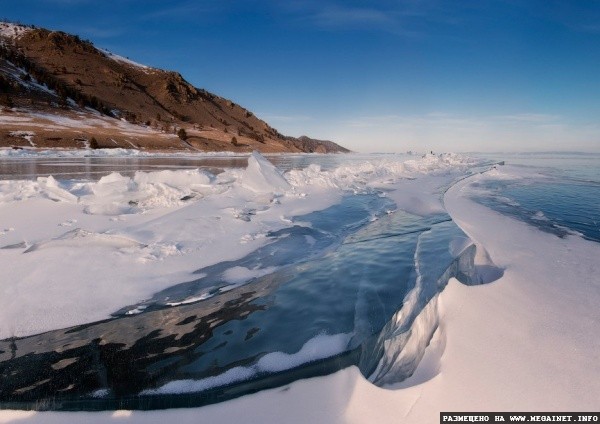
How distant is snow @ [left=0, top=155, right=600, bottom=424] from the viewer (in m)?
1.86

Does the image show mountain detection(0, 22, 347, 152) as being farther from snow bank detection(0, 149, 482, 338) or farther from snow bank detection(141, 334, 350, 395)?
snow bank detection(141, 334, 350, 395)

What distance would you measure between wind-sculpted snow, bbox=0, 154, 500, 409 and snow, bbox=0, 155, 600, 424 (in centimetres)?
4

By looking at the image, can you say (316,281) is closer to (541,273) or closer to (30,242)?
(541,273)

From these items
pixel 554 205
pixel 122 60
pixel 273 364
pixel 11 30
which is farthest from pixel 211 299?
pixel 11 30

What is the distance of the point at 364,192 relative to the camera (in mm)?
11039

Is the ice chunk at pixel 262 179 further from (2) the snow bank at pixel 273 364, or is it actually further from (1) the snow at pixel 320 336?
(2) the snow bank at pixel 273 364

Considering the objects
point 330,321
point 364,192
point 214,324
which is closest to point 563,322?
point 330,321

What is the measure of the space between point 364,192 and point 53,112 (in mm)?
57093

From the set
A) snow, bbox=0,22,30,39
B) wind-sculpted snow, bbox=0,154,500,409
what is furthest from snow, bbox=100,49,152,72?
wind-sculpted snow, bbox=0,154,500,409

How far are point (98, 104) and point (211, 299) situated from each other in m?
70.7

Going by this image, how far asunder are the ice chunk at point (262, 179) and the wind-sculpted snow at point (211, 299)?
1.79 m

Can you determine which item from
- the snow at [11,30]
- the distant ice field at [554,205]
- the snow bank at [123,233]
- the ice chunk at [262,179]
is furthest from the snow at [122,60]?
the distant ice field at [554,205]

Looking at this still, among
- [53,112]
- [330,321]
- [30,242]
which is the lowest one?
[330,321]

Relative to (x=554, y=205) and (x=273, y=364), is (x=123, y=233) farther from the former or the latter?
(x=554, y=205)
